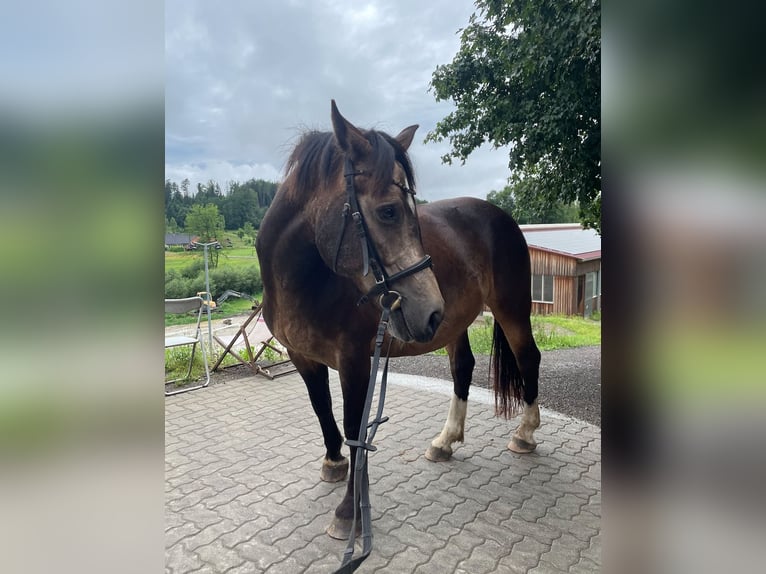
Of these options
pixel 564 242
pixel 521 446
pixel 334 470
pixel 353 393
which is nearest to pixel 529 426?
pixel 521 446

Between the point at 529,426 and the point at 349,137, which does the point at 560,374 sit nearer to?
the point at 529,426

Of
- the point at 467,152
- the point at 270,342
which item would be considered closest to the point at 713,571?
the point at 467,152

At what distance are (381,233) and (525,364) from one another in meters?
1.94

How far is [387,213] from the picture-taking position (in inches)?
70.3

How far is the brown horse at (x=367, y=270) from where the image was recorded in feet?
5.85

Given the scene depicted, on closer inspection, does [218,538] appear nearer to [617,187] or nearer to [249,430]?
[249,430]

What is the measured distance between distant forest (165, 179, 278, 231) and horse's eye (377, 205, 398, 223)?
2.66 feet

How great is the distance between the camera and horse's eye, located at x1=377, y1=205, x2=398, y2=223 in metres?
1.78

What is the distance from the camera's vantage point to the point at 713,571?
0.59 m

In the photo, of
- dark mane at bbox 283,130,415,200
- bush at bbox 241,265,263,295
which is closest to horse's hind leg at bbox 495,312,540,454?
dark mane at bbox 283,130,415,200

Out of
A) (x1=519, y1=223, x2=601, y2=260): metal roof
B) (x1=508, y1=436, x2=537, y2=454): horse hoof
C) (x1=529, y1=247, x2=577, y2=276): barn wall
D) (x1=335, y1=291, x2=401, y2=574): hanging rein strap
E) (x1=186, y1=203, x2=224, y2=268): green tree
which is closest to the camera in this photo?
(x1=335, y1=291, x2=401, y2=574): hanging rein strap

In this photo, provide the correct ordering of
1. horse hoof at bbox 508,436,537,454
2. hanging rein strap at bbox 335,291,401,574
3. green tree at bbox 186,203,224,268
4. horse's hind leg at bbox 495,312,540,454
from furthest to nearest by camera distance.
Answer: green tree at bbox 186,203,224,268 < horse hoof at bbox 508,436,537,454 < horse's hind leg at bbox 495,312,540,454 < hanging rein strap at bbox 335,291,401,574

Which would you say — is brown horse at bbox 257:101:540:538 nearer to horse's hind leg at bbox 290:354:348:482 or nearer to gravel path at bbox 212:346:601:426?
horse's hind leg at bbox 290:354:348:482

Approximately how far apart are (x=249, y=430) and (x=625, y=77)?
391 centimetres
